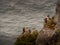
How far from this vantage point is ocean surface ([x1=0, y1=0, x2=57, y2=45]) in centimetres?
1057

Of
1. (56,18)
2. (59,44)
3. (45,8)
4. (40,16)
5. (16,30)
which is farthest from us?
(45,8)

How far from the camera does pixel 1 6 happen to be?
1407 cm

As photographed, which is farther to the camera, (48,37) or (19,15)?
(19,15)

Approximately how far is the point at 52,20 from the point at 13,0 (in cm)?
889

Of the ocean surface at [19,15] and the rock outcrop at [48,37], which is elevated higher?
the ocean surface at [19,15]

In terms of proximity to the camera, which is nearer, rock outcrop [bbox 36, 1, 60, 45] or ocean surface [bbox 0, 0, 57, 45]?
rock outcrop [bbox 36, 1, 60, 45]

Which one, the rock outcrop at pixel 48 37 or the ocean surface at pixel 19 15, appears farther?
the ocean surface at pixel 19 15

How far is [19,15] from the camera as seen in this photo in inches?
506

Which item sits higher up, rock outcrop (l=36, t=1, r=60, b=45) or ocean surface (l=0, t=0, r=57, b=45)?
ocean surface (l=0, t=0, r=57, b=45)

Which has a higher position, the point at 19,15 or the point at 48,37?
the point at 19,15

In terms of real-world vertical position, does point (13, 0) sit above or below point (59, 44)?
above

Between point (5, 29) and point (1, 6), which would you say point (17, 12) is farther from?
point (5, 29)

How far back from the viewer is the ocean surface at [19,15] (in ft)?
34.7

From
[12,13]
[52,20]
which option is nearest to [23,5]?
[12,13]
